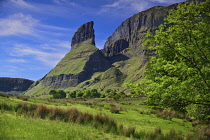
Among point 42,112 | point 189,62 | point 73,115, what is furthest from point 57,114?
point 189,62

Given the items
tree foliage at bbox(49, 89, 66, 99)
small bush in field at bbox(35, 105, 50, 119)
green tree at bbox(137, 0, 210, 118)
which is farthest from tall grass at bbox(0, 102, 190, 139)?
tree foliage at bbox(49, 89, 66, 99)

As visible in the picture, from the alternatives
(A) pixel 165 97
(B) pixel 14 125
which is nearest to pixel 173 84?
(A) pixel 165 97

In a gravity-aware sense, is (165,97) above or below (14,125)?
above

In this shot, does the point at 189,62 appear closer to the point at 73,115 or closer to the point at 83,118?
the point at 83,118

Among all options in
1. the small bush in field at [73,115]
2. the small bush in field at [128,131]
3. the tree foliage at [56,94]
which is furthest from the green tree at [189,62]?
the tree foliage at [56,94]

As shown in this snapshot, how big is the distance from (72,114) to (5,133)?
6456 mm

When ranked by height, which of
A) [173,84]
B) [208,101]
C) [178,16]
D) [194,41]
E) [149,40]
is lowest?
[208,101]

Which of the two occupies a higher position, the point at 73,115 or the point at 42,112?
the point at 42,112

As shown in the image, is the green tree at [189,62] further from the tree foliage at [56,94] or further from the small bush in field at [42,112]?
the tree foliage at [56,94]

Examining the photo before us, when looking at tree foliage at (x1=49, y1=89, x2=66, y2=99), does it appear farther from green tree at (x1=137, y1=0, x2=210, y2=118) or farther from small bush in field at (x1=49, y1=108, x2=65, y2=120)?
green tree at (x1=137, y1=0, x2=210, y2=118)

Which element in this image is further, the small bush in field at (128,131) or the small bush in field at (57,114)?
the small bush in field at (57,114)

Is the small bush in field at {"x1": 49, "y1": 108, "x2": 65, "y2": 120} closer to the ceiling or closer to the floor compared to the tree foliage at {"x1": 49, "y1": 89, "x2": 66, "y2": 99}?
closer to the ceiling

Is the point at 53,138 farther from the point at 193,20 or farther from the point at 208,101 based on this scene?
the point at 193,20

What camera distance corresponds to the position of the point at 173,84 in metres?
12.5
